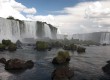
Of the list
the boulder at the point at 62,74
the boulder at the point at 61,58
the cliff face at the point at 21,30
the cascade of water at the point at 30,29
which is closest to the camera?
the boulder at the point at 62,74

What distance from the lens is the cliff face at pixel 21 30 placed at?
94.6 m

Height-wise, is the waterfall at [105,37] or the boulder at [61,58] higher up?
the boulder at [61,58]

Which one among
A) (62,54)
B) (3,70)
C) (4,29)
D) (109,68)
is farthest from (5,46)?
(109,68)

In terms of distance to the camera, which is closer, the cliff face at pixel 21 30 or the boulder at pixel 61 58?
the boulder at pixel 61 58

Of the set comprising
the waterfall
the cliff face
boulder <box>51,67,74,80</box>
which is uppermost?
the cliff face

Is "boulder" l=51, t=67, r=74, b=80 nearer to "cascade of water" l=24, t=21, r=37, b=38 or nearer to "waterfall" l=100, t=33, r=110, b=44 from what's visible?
"cascade of water" l=24, t=21, r=37, b=38

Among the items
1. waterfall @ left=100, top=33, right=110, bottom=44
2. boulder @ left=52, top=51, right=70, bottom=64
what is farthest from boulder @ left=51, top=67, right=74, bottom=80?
waterfall @ left=100, top=33, right=110, bottom=44

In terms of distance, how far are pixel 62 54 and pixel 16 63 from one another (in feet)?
38.3

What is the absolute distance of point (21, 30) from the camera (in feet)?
363

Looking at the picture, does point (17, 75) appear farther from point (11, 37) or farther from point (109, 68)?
point (11, 37)

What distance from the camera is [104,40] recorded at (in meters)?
172

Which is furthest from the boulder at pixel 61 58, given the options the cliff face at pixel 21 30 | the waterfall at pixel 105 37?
the waterfall at pixel 105 37

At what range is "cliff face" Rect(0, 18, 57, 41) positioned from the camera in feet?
310

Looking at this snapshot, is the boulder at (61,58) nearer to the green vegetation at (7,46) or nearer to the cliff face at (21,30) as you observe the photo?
the green vegetation at (7,46)
